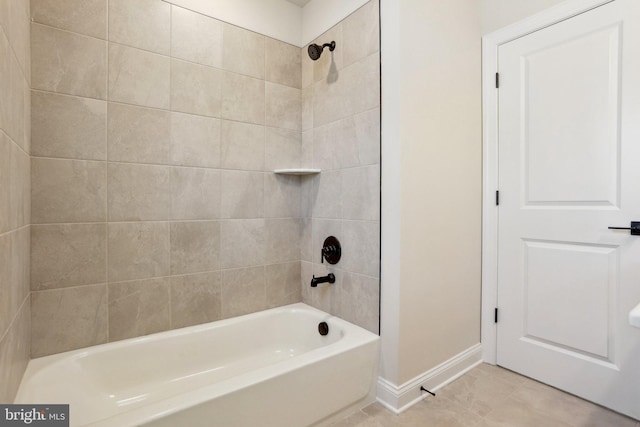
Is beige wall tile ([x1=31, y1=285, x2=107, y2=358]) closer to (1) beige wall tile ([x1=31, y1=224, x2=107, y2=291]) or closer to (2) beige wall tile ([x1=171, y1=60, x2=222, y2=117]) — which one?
(1) beige wall tile ([x1=31, y1=224, x2=107, y2=291])

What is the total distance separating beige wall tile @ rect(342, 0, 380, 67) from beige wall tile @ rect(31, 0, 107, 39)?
1.31 metres

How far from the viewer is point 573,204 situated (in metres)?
1.74

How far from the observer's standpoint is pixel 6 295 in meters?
0.95

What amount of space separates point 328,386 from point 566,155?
1.81 metres

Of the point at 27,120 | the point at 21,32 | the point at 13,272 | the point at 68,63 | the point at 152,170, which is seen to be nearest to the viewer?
the point at 13,272

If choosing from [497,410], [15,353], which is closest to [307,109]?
[15,353]

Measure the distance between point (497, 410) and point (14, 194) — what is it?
2.33m

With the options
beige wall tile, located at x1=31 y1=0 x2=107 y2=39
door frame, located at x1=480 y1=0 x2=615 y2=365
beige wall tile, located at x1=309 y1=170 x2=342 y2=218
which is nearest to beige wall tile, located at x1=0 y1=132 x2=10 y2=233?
beige wall tile, located at x1=31 y1=0 x2=107 y2=39

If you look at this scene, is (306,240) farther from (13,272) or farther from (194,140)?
(13,272)

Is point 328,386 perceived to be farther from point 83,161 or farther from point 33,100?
point 33,100

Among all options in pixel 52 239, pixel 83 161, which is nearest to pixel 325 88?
pixel 83 161

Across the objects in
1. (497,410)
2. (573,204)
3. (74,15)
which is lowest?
(497,410)

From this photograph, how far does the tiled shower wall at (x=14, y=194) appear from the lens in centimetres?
92

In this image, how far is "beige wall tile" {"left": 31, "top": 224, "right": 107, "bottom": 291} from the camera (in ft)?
4.71
